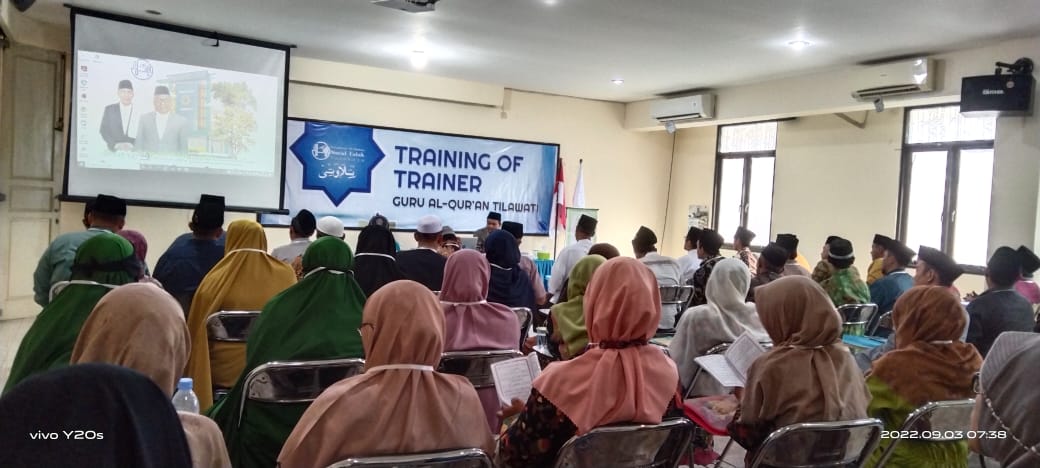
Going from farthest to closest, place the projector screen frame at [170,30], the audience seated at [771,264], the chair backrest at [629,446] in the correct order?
1. the projector screen frame at [170,30]
2. the audience seated at [771,264]
3. the chair backrest at [629,446]

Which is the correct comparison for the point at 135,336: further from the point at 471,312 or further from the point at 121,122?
the point at 121,122

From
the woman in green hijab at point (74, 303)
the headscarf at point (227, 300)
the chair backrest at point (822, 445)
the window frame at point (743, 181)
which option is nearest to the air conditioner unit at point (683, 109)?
the window frame at point (743, 181)

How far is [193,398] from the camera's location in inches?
72.8

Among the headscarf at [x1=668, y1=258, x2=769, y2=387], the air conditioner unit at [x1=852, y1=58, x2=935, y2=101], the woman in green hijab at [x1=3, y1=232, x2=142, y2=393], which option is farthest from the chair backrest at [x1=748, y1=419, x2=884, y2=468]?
the air conditioner unit at [x1=852, y1=58, x2=935, y2=101]

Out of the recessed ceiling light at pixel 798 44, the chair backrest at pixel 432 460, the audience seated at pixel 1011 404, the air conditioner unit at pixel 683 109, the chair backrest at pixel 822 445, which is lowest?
the chair backrest at pixel 822 445

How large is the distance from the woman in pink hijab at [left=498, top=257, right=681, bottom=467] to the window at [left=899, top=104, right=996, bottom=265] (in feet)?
19.9

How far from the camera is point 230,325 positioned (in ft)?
9.46

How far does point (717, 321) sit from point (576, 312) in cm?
62

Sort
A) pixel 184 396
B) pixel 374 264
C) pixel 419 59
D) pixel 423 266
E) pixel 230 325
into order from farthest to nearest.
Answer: pixel 419 59
pixel 423 266
pixel 374 264
pixel 230 325
pixel 184 396

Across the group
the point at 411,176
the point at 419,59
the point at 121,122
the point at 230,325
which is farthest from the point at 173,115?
the point at 230,325

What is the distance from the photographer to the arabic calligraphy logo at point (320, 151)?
7777 millimetres

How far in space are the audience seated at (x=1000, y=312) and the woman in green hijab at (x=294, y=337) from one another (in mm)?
3257

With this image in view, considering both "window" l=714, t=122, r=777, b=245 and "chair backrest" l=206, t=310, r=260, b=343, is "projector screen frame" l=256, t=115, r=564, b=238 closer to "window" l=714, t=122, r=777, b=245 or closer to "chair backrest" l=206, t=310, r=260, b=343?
"window" l=714, t=122, r=777, b=245

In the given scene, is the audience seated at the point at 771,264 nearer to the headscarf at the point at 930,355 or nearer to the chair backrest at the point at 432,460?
the headscarf at the point at 930,355
